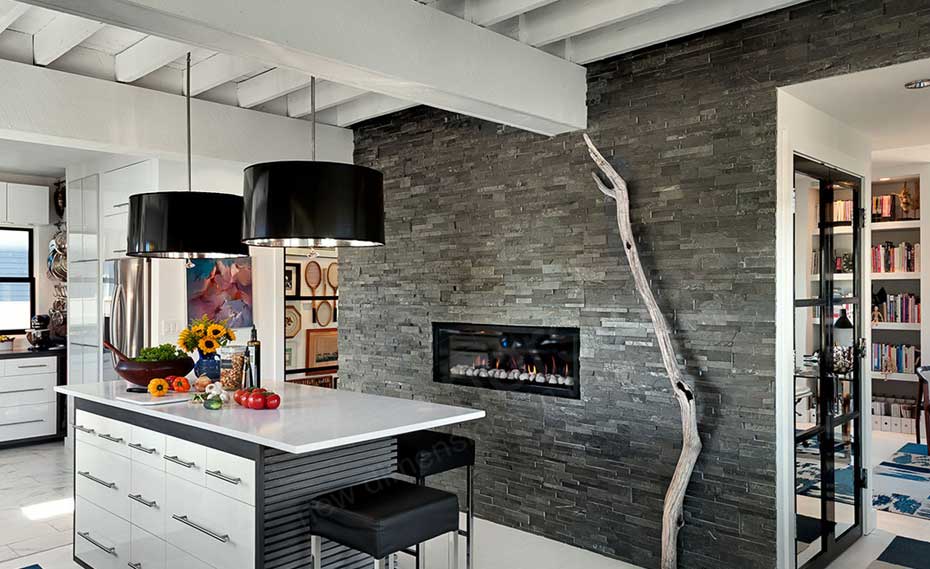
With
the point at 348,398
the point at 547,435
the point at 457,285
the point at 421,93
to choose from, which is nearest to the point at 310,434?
the point at 348,398

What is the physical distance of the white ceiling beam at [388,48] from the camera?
2328mm

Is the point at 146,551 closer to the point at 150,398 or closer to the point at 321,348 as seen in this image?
the point at 150,398

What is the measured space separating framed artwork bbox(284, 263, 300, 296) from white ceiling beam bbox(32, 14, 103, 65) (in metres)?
3.31

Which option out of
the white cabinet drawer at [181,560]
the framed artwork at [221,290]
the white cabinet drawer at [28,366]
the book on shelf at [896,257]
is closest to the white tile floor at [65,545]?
the white cabinet drawer at [181,560]

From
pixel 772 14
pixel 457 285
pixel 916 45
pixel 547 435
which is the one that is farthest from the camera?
pixel 457 285

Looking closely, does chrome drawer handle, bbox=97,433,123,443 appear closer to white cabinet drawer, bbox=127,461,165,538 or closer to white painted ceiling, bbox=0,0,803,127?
white cabinet drawer, bbox=127,461,165,538

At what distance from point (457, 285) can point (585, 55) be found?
1.63m

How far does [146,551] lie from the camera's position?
3.19m

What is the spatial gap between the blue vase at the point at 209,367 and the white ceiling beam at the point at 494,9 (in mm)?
→ 2218

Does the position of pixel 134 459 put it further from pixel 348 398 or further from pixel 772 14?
pixel 772 14

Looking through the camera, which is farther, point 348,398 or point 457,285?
point 457,285

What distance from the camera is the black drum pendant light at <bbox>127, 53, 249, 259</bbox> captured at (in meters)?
3.30

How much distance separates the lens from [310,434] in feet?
8.29

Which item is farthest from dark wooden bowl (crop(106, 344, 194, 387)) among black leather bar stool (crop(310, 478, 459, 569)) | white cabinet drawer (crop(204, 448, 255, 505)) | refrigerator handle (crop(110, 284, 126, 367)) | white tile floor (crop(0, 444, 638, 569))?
refrigerator handle (crop(110, 284, 126, 367))
